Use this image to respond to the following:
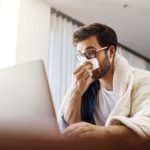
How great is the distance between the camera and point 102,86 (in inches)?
51.3

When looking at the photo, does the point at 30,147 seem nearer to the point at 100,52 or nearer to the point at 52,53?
the point at 100,52

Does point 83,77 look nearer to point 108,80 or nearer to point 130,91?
point 108,80

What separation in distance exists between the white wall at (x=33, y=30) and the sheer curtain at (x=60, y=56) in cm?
9

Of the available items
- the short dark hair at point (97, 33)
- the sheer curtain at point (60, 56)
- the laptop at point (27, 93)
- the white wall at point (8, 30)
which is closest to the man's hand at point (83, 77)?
the short dark hair at point (97, 33)

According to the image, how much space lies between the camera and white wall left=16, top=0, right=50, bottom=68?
246 cm

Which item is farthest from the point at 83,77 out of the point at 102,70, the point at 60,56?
the point at 60,56

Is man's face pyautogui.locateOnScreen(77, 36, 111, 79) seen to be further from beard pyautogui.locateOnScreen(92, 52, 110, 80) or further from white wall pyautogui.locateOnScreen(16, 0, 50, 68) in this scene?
white wall pyautogui.locateOnScreen(16, 0, 50, 68)

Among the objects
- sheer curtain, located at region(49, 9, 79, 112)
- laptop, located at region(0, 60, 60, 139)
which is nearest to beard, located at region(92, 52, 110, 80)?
A: laptop, located at region(0, 60, 60, 139)

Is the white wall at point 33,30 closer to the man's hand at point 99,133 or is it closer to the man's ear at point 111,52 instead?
the man's ear at point 111,52

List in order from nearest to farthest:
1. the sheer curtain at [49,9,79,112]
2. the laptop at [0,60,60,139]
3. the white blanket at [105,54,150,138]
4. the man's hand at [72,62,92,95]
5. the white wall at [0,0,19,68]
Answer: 1. the laptop at [0,60,60,139]
2. the white blanket at [105,54,150,138]
3. the man's hand at [72,62,92,95]
4. the white wall at [0,0,19,68]
5. the sheer curtain at [49,9,79,112]

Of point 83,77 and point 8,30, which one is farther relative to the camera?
point 8,30

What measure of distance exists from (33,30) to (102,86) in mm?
1423

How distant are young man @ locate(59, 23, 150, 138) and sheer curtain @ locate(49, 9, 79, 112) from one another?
51.4 inches

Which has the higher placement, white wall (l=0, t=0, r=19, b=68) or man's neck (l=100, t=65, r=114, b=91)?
white wall (l=0, t=0, r=19, b=68)
